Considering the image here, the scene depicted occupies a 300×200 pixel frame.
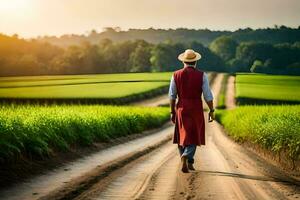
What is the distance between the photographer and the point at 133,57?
15588 centimetres

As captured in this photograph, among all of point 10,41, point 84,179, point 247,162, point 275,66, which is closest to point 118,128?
point 247,162

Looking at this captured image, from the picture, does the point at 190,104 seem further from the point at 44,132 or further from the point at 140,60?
the point at 140,60

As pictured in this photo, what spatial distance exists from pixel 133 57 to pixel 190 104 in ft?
476

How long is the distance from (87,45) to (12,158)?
469ft

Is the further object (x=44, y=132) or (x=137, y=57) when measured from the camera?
(x=137, y=57)

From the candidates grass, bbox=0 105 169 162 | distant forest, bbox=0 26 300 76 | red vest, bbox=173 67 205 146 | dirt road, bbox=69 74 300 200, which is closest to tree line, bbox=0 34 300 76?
distant forest, bbox=0 26 300 76

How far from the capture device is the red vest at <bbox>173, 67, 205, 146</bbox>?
11359 mm

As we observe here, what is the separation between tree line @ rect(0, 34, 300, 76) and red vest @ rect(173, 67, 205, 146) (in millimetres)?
79904

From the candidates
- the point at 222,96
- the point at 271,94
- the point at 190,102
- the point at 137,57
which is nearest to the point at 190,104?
the point at 190,102

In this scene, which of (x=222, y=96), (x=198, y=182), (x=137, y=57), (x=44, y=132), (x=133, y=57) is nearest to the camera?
(x=198, y=182)

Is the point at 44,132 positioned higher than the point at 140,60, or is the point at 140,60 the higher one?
the point at 140,60

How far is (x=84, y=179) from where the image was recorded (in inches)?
379

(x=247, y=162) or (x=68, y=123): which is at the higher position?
(x=68, y=123)

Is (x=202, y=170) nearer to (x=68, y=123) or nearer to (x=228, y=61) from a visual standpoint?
(x=68, y=123)
